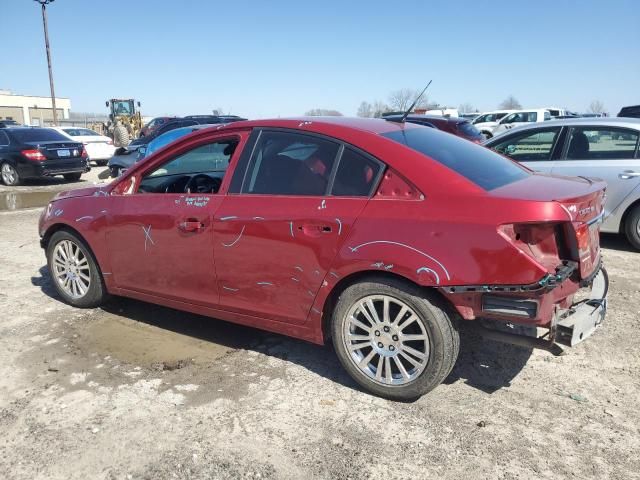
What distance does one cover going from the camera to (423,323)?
299cm

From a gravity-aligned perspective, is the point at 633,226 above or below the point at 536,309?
below

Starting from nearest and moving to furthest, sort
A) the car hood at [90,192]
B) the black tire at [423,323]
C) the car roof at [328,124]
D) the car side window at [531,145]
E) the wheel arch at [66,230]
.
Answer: the black tire at [423,323], the car roof at [328,124], the car hood at [90,192], the wheel arch at [66,230], the car side window at [531,145]

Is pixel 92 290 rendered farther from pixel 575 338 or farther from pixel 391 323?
pixel 575 338

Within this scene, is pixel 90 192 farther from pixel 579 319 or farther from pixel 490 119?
pixel 490 119

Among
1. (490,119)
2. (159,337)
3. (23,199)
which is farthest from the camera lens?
(490,119)

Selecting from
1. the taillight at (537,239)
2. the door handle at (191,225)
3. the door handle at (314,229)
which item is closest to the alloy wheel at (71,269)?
the door handle at (191,225)

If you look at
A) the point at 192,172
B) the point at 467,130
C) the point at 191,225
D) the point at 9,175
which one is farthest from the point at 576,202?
the point at 9,175

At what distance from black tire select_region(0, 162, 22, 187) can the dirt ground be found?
35.9ft

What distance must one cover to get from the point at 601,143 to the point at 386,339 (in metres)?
4.89

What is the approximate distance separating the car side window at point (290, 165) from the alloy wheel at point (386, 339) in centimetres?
79

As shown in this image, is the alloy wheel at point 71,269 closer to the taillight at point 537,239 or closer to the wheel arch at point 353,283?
the wheel arch at point 353,283

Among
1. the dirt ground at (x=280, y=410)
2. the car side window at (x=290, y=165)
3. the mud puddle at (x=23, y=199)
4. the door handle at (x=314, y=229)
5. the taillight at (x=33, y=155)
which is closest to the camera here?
the dirt ground at (x=280, y=410)

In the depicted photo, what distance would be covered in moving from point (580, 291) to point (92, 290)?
3.84 meters

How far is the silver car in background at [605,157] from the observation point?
250 inches
